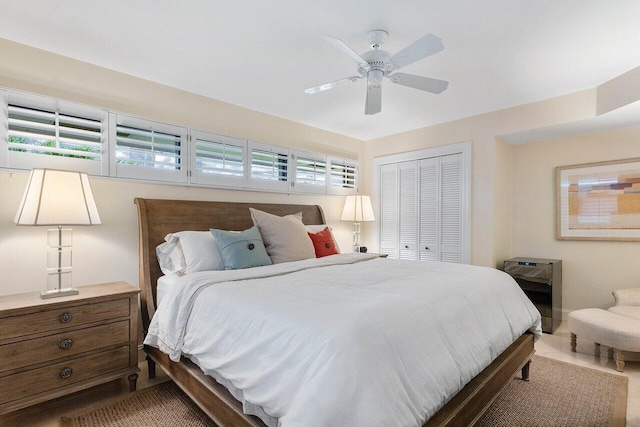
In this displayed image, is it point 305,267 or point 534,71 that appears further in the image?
point 534,71

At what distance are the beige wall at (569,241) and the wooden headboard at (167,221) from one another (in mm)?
3265

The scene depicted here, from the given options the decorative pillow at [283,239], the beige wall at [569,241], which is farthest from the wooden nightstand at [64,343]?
the beige wall at [569,241]

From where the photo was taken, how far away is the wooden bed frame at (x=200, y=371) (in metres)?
1.52

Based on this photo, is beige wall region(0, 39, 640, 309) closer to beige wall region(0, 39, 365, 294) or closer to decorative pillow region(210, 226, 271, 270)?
beige wall region(0, 39, 365, 294)

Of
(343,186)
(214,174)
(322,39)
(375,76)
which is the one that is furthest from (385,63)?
(343,186)

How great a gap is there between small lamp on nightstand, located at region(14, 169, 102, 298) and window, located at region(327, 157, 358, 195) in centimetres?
292

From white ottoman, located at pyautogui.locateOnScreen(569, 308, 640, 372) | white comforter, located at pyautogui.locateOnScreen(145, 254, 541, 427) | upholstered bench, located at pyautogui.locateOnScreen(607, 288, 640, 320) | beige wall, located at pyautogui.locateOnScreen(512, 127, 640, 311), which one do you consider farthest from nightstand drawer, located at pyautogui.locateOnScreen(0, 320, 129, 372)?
beige wall, located at pyautogui.locateOnScreen(512, 127, 640, 311)

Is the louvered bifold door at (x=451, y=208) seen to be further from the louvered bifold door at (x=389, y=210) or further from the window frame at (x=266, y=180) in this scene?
the window frame at (x=266, y=180)

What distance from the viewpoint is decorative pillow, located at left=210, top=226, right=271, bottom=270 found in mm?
2559

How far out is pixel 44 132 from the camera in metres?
2.41

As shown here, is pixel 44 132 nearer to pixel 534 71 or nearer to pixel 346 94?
pixel 346 94

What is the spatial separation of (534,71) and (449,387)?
2698 millimetres

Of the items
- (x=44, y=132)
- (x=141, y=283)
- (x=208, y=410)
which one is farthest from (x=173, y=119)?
(x=208, y=410)

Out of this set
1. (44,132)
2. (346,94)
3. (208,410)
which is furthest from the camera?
(346,94)
